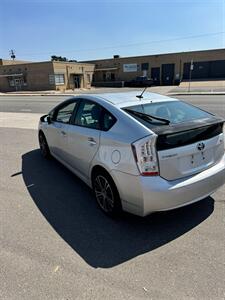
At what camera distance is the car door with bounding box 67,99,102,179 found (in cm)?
356

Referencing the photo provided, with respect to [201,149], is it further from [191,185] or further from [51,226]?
[51,226]

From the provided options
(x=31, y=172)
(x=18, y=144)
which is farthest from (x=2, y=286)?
(x=18, y=144)

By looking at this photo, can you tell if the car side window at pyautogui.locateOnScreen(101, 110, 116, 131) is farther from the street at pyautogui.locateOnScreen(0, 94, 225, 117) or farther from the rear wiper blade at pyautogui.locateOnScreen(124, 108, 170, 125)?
the street at pyautogui.locateOnScreen(0, 94, 225, 117)

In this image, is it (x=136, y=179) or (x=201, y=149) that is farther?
(x=201, y=149)

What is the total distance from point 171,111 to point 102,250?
201cm

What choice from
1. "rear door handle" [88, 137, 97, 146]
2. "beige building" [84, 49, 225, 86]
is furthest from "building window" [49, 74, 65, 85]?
"rear door handle" [88, 137, 97, 146]

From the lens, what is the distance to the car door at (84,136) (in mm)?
3564

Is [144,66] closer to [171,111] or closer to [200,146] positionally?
[171,111]

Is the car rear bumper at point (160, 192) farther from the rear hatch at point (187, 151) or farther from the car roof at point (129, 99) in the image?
the car roof at point (129, 99)

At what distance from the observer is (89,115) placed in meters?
3.89

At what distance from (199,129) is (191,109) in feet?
2.56

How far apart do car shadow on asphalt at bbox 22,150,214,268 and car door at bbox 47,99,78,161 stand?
29.0 inches

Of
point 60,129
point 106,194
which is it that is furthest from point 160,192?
point 60,129

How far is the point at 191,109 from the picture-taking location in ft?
12.1
